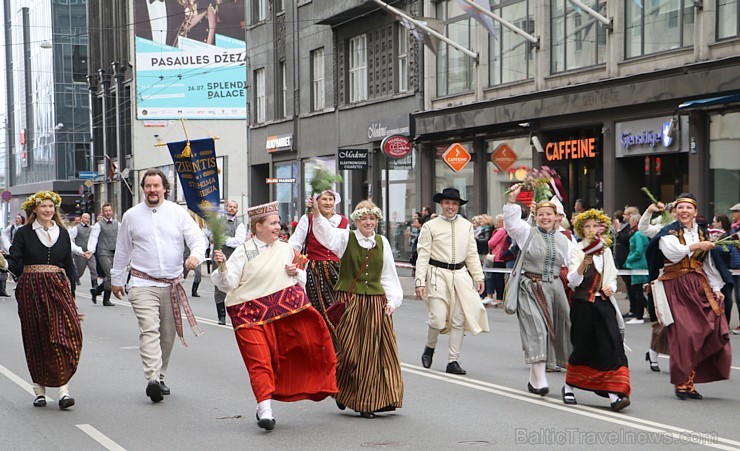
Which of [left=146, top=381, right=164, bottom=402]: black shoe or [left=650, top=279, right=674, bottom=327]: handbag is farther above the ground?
[left=650, top=279, right=674, bottom=327]: handbag

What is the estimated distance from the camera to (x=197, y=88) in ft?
191

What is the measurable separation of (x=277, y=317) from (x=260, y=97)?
3519cm

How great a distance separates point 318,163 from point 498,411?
2496mm

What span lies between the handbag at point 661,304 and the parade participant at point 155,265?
407cm

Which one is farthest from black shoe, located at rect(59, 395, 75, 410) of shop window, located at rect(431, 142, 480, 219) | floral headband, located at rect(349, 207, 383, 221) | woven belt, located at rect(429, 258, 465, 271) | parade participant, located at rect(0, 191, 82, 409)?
shop window, located at rect(431, 142, 480, 219)

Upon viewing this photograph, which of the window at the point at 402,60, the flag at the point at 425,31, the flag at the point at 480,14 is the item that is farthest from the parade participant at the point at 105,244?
the window at the point at 402,60

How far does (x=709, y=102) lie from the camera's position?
20078 millimetres

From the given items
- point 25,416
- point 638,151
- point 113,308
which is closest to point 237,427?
point 25,416

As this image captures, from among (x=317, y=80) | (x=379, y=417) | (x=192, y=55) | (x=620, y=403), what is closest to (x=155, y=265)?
(x=379, y=417)

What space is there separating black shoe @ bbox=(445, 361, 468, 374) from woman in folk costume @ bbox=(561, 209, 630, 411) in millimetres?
2048

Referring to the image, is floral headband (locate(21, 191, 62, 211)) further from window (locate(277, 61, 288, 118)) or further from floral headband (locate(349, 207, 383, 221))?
window (locate(277, 61, 288, 118))

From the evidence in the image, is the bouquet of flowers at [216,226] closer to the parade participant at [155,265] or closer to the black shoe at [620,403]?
the parade participant at [155,265]

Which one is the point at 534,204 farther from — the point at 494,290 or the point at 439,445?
the point at 494,290

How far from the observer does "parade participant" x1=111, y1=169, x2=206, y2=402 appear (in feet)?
31.2
